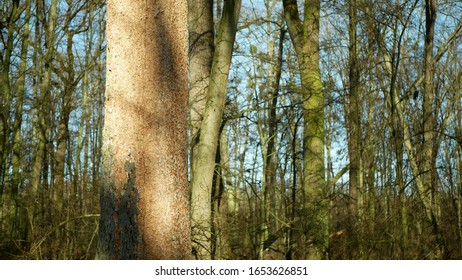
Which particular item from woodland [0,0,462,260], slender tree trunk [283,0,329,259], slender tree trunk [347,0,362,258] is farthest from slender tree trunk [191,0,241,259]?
slender tree trunk [347,0,362,258]

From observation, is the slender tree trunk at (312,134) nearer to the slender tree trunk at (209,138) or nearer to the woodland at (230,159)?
the woodland at (230,159)

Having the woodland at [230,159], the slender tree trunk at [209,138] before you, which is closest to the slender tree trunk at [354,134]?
the woodland at [230,159]

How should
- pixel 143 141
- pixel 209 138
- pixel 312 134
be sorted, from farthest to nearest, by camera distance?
pixel 312 134, pixel 209 138, pixel 143 141

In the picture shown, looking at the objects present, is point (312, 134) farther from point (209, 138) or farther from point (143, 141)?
point (143, 141)

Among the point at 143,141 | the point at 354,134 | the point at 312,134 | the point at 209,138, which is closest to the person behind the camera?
the point at 143,141

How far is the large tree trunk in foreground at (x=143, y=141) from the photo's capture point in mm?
4117

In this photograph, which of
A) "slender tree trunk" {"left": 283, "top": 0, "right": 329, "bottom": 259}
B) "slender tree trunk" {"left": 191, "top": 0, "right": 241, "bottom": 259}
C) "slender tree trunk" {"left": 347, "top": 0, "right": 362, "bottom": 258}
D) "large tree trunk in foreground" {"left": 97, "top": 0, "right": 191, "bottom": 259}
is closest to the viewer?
"large tree trunk in foreground" {"left": 97, "top": 0, "right": 191, "bottom": 259}

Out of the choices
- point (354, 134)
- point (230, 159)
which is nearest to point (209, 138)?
point (230, 159)

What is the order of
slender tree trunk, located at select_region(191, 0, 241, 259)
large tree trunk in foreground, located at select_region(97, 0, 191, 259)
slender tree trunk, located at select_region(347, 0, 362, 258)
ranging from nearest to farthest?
1. large tree trunk in foreground, located at select_region(97, 0, 191, 259)
2. slender tree trunk, located at select_region(191, 0, 241, 259)
3. slender tree trunk, located at select_region(347, 0, 362, 258)

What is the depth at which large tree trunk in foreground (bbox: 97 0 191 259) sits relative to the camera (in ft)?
13.5

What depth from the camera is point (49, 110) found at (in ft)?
48.6

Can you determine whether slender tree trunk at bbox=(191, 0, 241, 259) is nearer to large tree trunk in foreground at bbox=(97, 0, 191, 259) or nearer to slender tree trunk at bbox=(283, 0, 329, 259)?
slender tree trunk at bbox=(283, 0, 329, 259)

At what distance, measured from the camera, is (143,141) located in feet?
13.6
